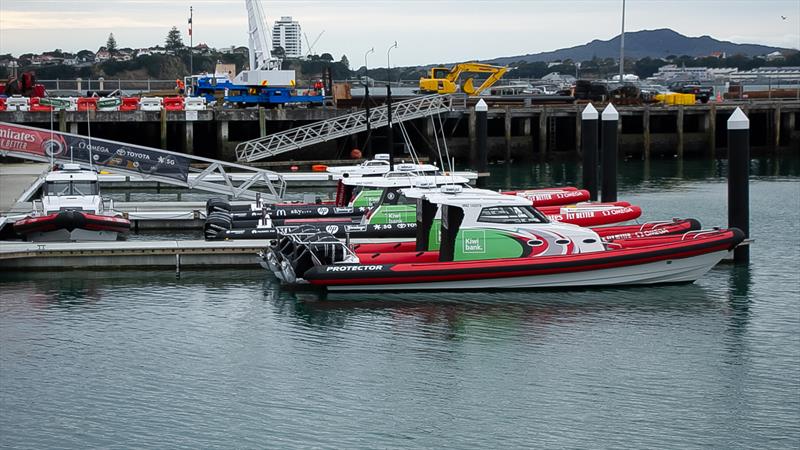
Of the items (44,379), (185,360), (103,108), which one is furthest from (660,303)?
(103,108)

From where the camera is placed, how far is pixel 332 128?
45.8 metres

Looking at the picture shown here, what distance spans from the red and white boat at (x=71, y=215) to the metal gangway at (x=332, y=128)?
1591cm

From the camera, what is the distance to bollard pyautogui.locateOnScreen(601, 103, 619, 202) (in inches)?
1217

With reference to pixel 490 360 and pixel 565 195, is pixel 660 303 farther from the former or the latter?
pixel 565 195

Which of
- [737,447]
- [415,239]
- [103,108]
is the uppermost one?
[103,108]

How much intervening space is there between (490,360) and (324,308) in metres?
4.08

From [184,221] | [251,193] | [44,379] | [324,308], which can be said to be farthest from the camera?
[251,193]

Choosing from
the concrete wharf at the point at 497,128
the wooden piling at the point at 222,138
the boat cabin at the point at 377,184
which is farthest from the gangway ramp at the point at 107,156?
the wooden piling at the point at 222,138

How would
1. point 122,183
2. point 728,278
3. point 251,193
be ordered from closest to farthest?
point 728,278
point 251,193
point 122,183

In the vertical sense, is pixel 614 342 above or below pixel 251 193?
below

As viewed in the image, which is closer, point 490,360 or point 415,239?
point 490,360

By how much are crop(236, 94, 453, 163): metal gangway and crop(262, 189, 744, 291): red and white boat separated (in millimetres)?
21805

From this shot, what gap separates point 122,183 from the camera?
3972 centimetres

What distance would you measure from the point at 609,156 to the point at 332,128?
16370 millimetres
